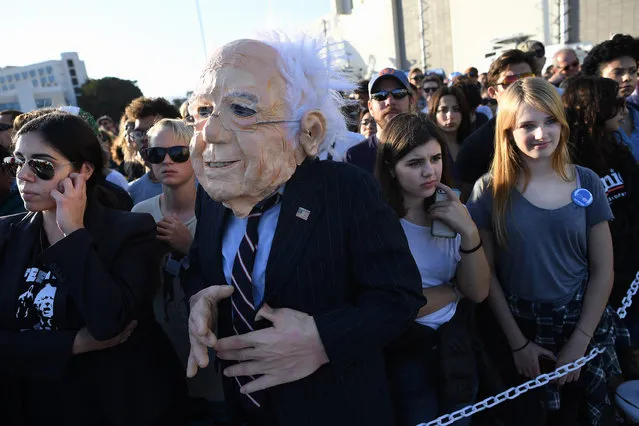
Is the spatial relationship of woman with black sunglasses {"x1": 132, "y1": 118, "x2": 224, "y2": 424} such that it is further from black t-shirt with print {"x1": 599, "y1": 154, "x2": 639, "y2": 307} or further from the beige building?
the beige building

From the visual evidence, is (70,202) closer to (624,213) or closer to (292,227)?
(292,227)

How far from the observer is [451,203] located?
6.77 ft

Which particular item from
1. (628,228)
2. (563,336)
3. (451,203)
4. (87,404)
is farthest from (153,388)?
(628,228)

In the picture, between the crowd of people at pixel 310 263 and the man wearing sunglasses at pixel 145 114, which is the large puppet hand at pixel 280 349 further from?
the man wearing sunglasses at pixel 145 114

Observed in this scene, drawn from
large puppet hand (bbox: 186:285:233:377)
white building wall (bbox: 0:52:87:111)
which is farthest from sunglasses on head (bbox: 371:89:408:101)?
white building wall (bbox: 0:52:87:111)

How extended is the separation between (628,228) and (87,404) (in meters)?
2.98

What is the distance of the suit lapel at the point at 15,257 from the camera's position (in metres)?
1.75

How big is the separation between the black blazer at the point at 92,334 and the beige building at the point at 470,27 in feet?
48.2

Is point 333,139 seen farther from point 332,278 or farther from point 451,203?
Answer: point 451,203

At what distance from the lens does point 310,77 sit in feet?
4.54

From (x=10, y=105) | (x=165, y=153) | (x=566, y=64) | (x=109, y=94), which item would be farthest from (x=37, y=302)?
(x=109, y=94)

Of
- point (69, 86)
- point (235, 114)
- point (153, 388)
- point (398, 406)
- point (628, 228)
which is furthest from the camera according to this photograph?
point (69, 86)

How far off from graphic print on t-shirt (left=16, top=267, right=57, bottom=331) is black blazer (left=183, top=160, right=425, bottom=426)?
1006 millimetres

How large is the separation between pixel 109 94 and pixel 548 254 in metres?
36.0
